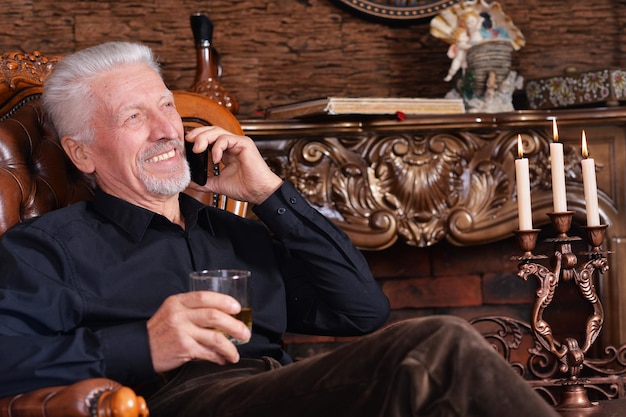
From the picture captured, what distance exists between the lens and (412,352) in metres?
1.16

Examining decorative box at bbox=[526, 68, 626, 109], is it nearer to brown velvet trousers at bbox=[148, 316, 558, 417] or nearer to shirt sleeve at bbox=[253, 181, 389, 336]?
shirt sleeve at bbox=[253, 181, 389, 336]

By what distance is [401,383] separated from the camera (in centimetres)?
116

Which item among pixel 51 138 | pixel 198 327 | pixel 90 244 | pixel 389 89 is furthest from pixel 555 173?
pixel 389 89

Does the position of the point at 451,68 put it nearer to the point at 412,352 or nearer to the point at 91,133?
the point at 91,133

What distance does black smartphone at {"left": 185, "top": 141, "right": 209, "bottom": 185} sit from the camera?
5.85ft

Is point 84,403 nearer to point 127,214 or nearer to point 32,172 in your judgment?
point 127,214

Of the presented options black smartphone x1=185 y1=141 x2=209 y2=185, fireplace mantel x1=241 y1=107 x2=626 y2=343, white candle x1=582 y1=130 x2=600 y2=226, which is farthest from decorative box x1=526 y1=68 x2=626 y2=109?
black smartphone x1=185 y1=141 x2=209 y2=185

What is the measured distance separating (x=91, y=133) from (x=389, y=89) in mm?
1220

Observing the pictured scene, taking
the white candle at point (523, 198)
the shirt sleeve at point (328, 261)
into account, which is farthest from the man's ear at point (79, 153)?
the white candle at point (523, 198)

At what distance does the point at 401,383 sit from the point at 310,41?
1763 mm

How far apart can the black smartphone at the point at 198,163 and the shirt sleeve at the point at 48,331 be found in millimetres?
329

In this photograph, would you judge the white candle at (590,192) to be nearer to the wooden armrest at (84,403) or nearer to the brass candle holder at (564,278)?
the brass candle holder at (564,278)

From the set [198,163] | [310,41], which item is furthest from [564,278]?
[310,41]

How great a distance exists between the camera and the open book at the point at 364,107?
2.24 meters
